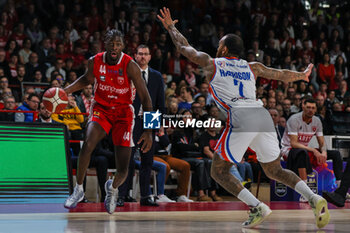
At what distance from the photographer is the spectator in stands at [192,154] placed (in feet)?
28.2

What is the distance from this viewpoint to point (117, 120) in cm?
564

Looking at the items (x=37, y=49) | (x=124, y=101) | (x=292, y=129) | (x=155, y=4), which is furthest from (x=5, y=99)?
(x=155, y=4)

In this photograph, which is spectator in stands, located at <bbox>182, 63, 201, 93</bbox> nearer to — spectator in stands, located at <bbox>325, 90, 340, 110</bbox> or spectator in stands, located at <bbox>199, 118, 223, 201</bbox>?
spectator in stands, located at <bbox>199, 118, 223, 201</bbox>

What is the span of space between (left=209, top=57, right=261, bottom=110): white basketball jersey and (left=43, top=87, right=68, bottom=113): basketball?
6.02 ft

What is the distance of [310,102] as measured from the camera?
27.1 feet

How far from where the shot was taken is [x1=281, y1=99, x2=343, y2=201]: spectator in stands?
8.08 meters

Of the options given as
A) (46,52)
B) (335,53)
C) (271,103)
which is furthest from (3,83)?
(335,53)

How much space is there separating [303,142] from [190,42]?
4608 millimetres

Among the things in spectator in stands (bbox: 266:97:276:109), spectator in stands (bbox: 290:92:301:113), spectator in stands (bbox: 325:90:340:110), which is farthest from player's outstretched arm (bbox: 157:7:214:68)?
spectator in stands (bbox: 325:90:340:110)

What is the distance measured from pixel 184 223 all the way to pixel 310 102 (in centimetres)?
402

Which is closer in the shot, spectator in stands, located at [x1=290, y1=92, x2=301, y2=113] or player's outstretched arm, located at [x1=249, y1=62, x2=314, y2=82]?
player's outstretched arm, located at [x1=249, y1=62, x2=314, y2=82]

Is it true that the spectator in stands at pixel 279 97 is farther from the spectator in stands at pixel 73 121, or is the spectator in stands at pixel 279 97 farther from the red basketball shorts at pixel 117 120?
the red basketball shorts at pixel 117 120

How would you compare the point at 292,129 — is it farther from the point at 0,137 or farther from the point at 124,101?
the point at 0,137

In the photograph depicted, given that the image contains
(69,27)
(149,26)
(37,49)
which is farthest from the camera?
(149,26)
